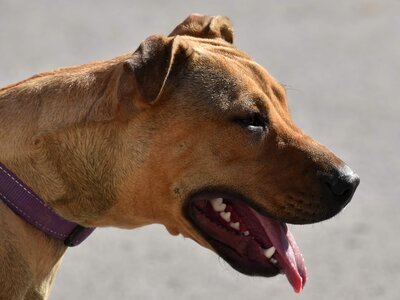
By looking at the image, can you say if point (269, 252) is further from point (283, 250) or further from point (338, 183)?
point (338, 183)

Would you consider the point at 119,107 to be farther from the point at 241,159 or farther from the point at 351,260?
the point at 351,260

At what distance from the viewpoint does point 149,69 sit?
183 inches

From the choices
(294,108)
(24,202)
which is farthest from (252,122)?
(294,108)

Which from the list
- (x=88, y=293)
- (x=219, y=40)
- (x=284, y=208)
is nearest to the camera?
(x=284, y=208)

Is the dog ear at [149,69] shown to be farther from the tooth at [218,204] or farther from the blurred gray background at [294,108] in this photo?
the blurred gray background at [294,108]

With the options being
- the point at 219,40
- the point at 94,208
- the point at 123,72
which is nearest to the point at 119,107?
the point at 123,72

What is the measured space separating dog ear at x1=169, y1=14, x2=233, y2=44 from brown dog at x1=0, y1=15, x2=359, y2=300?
45 cm

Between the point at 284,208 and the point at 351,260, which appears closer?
the point at 284,208

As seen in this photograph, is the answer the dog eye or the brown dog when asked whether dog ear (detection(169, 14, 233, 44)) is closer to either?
the brown dog

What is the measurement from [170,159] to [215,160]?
19 centimetres

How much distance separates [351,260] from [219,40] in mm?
3400

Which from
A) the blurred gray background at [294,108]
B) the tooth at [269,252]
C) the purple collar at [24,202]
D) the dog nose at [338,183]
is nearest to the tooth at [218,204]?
the tooth at [269,252]

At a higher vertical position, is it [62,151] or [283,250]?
[62,151]

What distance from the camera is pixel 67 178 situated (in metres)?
4.81
